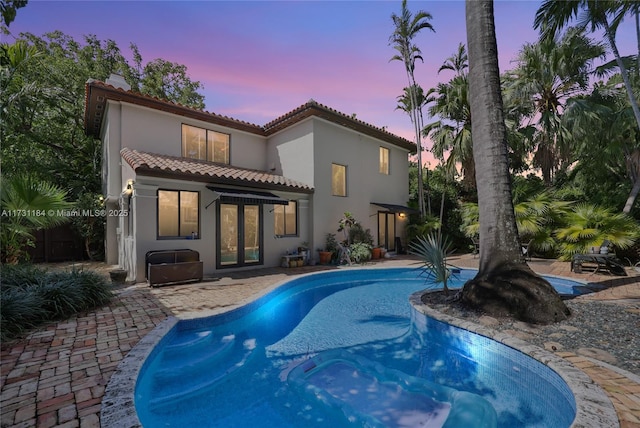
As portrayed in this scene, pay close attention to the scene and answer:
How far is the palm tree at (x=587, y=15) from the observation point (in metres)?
10.7

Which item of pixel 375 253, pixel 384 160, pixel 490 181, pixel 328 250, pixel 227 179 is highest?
pixel 384 160

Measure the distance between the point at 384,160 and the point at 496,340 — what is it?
18136mm

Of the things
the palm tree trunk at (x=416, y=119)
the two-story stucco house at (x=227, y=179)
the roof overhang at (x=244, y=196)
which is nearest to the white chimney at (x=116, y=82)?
the two-story stucco house at (x=227, y=179)

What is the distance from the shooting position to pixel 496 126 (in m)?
7.35

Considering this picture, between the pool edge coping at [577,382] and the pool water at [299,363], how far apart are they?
138 mm

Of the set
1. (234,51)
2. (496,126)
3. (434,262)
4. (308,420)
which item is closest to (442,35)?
(234,51)

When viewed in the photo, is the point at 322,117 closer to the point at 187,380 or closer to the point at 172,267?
the point at 172,267

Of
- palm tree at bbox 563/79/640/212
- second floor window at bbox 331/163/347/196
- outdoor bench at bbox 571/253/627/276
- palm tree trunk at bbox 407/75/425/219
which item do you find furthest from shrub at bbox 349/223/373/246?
palm tree at bbox 563/79/640/212

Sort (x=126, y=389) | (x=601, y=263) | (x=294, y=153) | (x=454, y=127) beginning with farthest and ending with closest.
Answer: (x=454, y=127)
(x=294, y=153)
(x=601, y=263)
(x=126, y=389)

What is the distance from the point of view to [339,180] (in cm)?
1909

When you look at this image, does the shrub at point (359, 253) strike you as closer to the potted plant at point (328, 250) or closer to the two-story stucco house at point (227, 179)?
the potted plant at point (328, 250)

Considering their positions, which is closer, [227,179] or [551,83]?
[227,179]

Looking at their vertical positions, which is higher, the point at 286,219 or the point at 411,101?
the point at 411,101

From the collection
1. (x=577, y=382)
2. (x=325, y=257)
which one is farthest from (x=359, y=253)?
(x=577, y=382)
